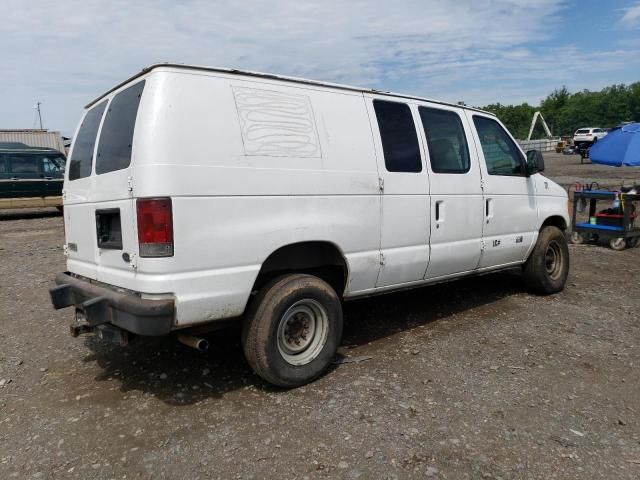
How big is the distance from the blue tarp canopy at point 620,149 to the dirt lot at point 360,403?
5.21 metres

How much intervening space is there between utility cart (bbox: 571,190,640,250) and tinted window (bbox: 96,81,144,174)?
902 cm

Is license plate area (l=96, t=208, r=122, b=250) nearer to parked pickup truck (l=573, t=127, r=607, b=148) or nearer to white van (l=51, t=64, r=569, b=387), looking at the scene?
white van (l=51, t=64, r=569, b=387)

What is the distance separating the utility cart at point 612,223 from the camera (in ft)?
30.9

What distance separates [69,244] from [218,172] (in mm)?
1746

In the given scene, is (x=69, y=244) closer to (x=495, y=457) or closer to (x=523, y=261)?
(x=495, y=457)

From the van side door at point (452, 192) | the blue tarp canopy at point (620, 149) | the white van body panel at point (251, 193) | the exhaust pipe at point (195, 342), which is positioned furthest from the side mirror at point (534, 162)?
the blue tarp canopy at point (620, 149)

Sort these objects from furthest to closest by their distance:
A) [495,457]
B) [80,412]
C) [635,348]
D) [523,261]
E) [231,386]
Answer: [523,261] < [635,348] < [231,386] < [80,412] < [495,457]

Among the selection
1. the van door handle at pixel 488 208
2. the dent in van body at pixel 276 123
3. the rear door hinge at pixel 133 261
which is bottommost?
the rear door hinge at pixel 133 261

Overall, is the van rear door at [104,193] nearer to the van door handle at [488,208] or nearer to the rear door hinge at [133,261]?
the rear door hinge at [133,261]

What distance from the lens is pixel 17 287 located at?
22.6 feet

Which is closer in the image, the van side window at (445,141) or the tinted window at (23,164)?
the van side window at (445,141)

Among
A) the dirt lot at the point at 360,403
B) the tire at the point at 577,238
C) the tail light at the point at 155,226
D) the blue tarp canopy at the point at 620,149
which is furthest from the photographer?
the tire at the point at 577,238

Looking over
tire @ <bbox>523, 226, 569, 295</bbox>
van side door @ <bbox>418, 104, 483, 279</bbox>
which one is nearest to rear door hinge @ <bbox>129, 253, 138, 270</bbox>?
van side door @ <bbox>418, 104, 483, 279</bbox>

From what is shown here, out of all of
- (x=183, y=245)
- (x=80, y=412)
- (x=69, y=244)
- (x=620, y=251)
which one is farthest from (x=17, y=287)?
(x=620, y=251)
